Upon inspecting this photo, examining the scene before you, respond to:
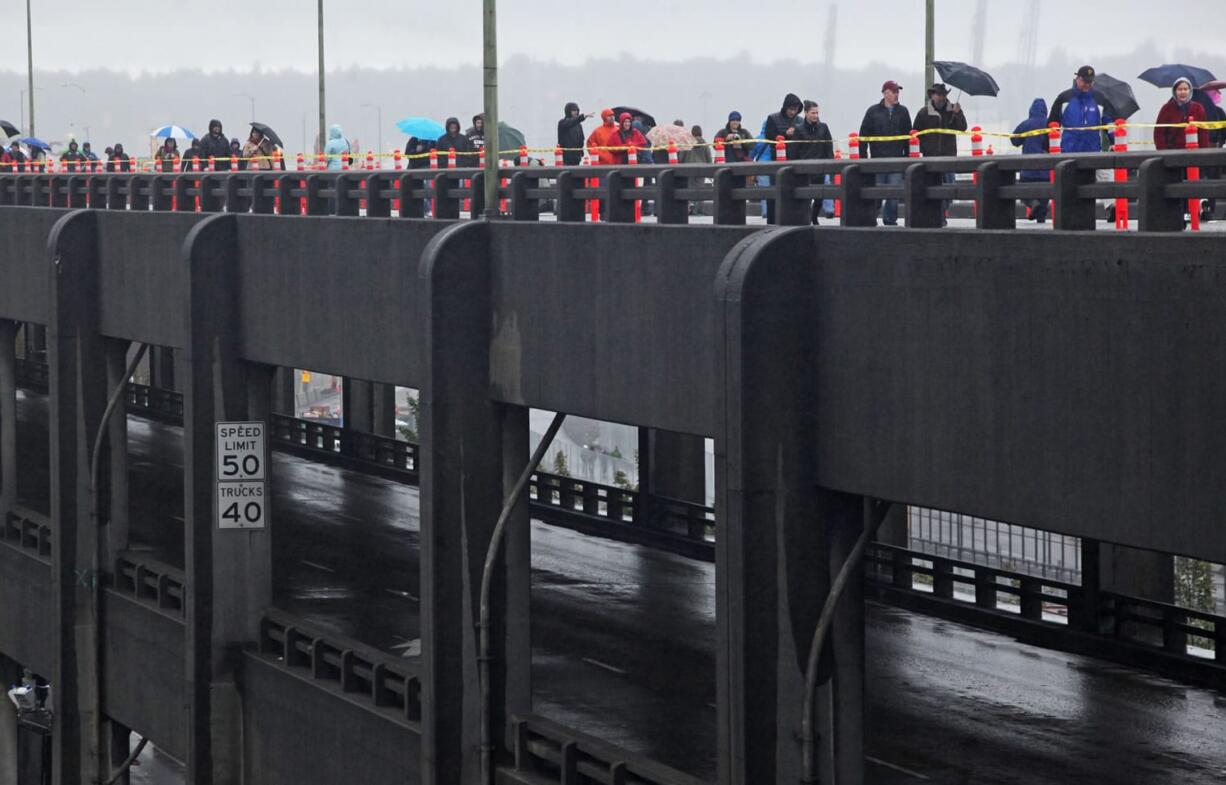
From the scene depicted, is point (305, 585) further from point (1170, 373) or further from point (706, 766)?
point (1170, 373)

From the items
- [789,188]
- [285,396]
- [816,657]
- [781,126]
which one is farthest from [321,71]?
[816,657]

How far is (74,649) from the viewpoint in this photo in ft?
118

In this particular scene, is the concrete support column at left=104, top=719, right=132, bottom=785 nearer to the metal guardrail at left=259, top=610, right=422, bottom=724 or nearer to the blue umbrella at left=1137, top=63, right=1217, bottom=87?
the metal guardrail at left=259, top=610, right=422, bottom=724

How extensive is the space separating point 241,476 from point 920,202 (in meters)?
15.4

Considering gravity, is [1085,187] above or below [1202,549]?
above

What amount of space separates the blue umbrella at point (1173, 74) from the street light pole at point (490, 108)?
25.5 ft

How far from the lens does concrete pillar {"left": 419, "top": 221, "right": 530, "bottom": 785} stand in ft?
80.2

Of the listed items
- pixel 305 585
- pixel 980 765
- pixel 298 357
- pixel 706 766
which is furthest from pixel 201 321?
pixel 980 765

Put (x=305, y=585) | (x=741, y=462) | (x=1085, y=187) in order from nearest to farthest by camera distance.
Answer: (x=1085, y=187)
(x=741, y=462)
(x=305, y=585)

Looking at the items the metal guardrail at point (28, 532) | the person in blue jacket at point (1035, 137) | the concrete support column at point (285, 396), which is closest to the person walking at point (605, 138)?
the person in blue jacket at point (1035, 137)

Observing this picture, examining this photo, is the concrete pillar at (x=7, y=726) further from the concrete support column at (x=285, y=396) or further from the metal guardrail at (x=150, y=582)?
the concrete support column at (x=285, y=396)

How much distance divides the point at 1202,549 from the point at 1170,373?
1.36 meters

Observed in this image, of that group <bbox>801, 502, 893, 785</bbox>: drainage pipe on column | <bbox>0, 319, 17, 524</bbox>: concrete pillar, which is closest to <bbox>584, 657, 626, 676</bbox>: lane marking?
<bbox>801, 502, 893, 785</bbox>: drainage pipe on column

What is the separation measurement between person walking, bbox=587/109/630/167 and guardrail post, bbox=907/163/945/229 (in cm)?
1124
